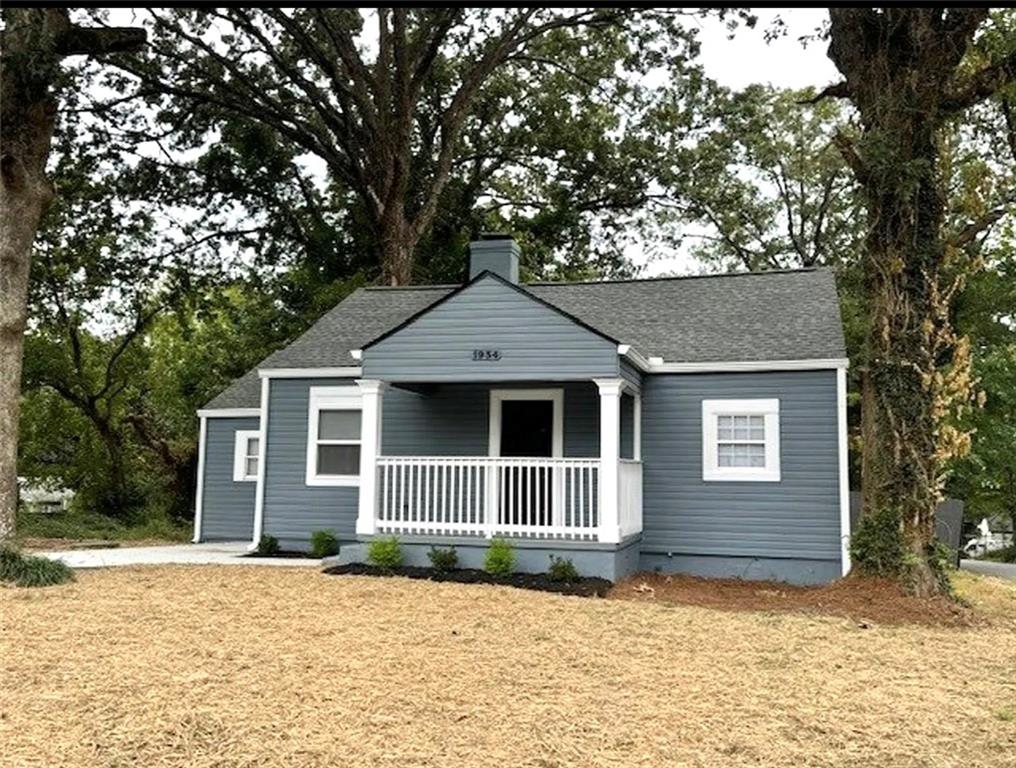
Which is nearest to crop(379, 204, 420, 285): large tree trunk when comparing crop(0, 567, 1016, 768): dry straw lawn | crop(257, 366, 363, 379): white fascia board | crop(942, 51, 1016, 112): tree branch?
crop(257, 366, 363, 379): white fascia board

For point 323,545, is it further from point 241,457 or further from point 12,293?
point 12,293

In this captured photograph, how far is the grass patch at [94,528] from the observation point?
16547 mm

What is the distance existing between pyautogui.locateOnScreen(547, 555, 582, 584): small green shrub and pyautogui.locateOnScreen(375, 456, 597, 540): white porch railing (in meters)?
0.43

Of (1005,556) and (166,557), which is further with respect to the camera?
(1005,556)

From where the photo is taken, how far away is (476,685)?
16.7ft

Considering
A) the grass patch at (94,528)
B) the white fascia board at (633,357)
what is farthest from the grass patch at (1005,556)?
the grass patch at (94,528)

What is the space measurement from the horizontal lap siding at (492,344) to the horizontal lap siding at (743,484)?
1835 millimetres

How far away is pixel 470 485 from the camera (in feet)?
34.6

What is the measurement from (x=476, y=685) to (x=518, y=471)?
18.5 feet

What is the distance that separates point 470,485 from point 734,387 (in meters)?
3.76

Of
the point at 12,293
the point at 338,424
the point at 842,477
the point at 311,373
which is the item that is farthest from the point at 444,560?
the point at 12,293

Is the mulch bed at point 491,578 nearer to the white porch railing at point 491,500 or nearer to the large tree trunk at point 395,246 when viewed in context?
the white porch railing at point 491,500

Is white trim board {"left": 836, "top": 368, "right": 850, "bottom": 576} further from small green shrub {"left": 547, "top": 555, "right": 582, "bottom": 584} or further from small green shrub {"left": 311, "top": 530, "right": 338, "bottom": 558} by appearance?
small green shrub {"left": 311, "top": 530, "right": 338, "bottom": 558}

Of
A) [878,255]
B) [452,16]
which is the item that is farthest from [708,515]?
[452,16]
